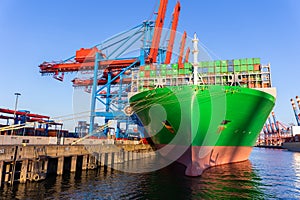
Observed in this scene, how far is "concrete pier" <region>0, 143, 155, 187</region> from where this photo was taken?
549 inches

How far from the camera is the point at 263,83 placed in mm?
22812

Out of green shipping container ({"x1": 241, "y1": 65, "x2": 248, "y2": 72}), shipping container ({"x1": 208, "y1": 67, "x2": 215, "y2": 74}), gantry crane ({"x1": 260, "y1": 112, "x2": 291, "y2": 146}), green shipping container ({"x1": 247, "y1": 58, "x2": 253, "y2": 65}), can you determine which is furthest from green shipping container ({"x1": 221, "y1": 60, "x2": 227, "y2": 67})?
gantry crane ({"x1": 260, "y1": 112, "x2": 291, "y2": 146})

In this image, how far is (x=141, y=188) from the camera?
563 inches

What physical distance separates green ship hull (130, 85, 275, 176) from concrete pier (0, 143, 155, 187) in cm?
677

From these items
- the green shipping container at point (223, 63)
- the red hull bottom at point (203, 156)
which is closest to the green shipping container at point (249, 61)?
the green shipping container at point (223, 63)

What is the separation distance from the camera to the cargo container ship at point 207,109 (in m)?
17.6

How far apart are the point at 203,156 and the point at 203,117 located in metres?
3.29

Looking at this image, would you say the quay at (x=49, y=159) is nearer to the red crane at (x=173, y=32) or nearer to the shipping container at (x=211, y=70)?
the shipping container at (x=211, y=70)

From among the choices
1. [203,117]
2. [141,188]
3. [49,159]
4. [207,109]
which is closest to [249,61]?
[207,109]

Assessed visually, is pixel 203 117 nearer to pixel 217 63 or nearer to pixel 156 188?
pixel 156 188

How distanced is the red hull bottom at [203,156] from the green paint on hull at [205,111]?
499mm

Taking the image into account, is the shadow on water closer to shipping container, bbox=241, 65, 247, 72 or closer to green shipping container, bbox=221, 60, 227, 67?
shipping container, bbox=241, 65, 247, 72

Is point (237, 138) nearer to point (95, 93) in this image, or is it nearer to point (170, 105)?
point (170, 105)

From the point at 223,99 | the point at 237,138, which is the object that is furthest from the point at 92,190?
the point at 237,138
